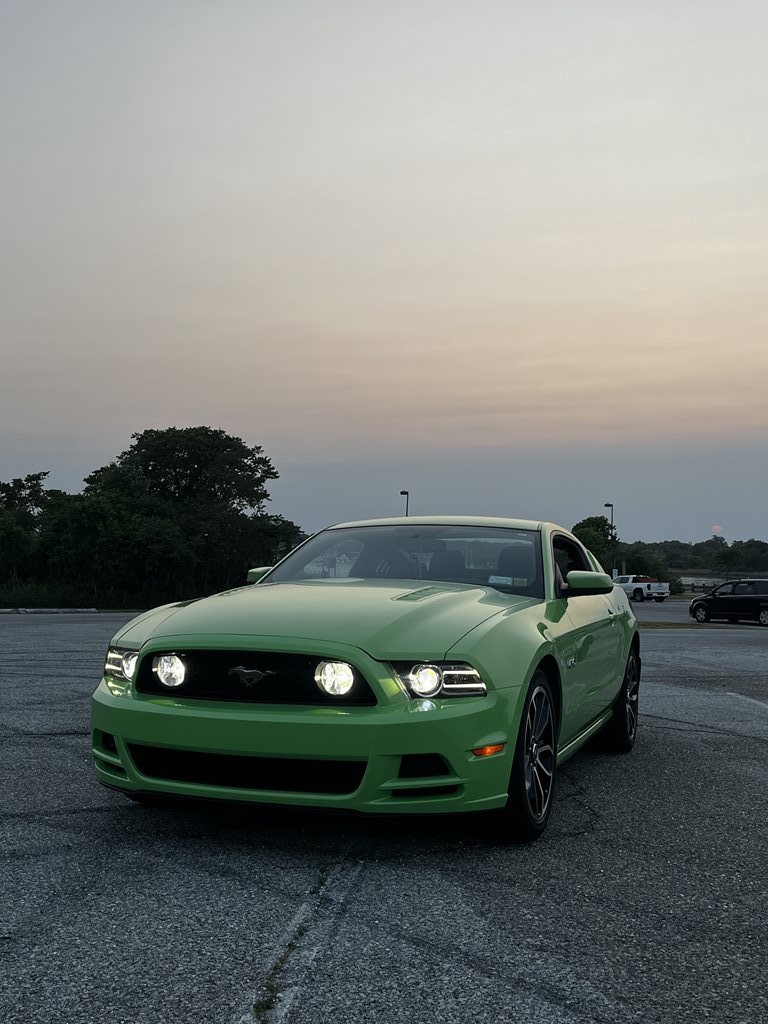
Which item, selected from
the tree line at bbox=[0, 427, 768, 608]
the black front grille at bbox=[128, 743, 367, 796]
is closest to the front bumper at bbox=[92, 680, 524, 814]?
the black front grille at bbox=[128, 743, 367, 796]

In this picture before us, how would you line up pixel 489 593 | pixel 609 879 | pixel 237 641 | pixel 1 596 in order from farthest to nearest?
1. pixel 1 596
2. pixel 489 593
3. pixel 237 641
4. pixel 609 879

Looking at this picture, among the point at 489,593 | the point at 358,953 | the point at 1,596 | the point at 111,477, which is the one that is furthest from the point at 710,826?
the point at 111,477

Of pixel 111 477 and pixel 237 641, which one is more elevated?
pixel 111 477

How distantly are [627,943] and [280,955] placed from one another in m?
1.12

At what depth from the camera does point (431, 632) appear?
14.4ft

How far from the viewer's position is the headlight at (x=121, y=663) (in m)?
4.60

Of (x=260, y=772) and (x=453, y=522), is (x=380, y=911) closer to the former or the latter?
(x=260, y=772)

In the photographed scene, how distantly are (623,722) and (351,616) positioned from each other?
312cm

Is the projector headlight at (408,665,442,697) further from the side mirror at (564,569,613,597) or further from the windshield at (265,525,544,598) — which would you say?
the side mirror at (564,569,613,597)

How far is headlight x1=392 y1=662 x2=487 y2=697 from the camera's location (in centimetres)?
421

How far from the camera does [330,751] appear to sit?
404cm

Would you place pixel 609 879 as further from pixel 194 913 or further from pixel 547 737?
pixel 194 913

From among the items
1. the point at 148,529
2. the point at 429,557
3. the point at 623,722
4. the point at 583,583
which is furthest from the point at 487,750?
the point at 148,529

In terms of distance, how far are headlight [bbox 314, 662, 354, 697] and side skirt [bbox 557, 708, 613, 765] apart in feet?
4.90
